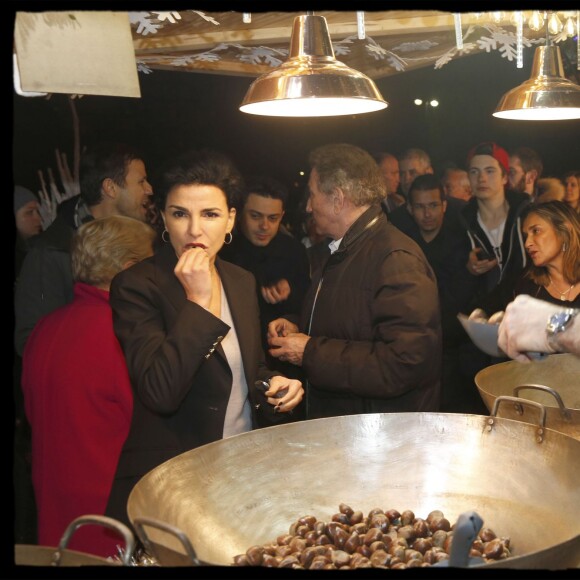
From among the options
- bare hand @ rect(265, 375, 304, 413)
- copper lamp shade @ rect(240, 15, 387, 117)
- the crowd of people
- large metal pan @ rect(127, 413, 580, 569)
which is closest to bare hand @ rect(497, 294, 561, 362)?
the crowd of people

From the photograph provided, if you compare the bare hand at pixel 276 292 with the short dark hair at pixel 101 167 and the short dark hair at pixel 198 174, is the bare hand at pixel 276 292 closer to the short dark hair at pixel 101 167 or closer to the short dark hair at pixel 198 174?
the short dark hair at pixel 101 167

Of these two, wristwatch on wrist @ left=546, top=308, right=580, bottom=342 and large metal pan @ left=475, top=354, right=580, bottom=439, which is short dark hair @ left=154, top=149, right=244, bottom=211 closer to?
large metal pan @ left=475, top=354, right=580, bottom=439

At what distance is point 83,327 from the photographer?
9.55 feet

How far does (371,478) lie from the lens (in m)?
2.29

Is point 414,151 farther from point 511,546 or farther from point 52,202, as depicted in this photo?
point 511,546

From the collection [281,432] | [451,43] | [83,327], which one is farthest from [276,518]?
[451,43]

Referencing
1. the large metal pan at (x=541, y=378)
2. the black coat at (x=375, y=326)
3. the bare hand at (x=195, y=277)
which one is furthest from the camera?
the black coat at (x=375, y=326)

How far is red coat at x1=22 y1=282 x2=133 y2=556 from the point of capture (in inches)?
113

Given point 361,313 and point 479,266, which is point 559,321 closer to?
point 361,313

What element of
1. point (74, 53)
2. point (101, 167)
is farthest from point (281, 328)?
point (74, 53)

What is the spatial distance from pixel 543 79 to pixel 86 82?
161cm

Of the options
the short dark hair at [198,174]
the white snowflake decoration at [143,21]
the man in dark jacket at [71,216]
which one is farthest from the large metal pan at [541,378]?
the white snowflake decoration at [143,21]

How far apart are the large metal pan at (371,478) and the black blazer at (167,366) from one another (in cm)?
57

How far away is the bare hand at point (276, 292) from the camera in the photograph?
4238 mm
